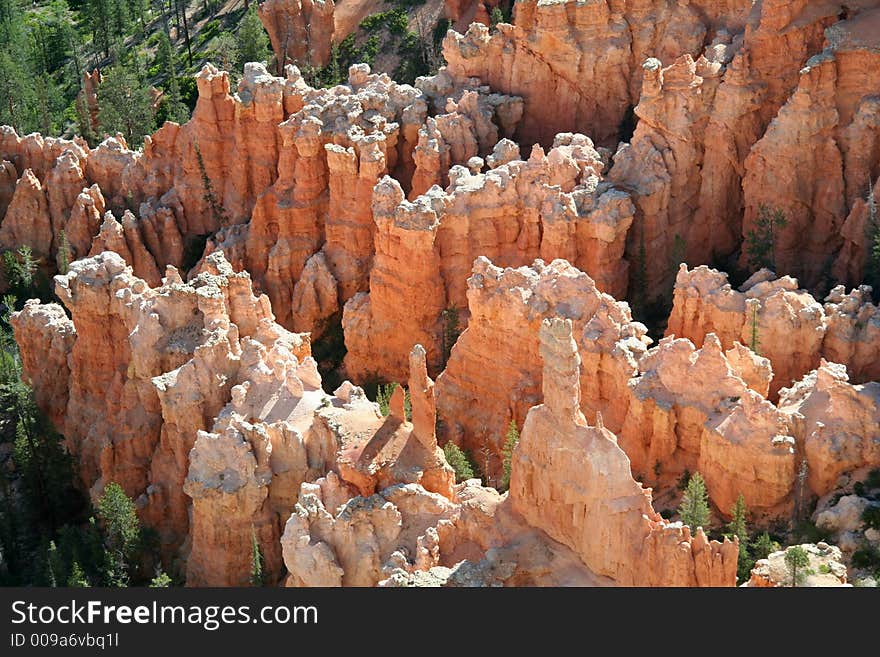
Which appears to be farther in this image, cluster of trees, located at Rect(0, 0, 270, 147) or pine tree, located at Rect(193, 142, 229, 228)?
cluster of trees, located at Rect(0, 0, 270, 147)

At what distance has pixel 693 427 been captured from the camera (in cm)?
3928

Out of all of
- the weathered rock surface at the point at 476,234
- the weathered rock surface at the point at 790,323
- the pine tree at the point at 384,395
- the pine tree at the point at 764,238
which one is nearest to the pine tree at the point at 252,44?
the weathered rock surface at the point at 476,234

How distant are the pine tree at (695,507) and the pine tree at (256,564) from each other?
11.2 meters

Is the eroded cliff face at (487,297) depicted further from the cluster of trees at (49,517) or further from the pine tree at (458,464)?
the pine tree at (458,464)

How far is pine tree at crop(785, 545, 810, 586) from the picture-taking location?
101 ft

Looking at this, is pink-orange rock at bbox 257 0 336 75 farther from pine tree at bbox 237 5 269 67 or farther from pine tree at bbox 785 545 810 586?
pine tree at bbox 785 545 810 586

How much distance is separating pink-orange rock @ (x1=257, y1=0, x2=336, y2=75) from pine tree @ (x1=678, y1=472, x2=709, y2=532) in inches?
1940

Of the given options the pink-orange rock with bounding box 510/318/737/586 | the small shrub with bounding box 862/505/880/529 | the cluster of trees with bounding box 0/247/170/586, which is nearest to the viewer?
the pink-orange rock with bounding box 510/318/737/586

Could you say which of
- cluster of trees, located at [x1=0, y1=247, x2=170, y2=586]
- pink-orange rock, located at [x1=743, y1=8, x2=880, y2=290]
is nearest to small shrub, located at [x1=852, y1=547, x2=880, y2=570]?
pink-orange rock, located at [x1=743, y1=8, x2=880, y2=290]

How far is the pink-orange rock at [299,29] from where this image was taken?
262 feet

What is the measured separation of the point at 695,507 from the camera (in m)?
35.5

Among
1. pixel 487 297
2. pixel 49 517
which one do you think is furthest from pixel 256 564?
pixel 49 517

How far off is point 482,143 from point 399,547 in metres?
27.2

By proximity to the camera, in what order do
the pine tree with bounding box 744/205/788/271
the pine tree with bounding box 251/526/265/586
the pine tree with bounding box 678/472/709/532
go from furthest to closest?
the pine tree with bounding box 744/205/788/271 → the pine tree with bounding box 251/526/265/586 → the pine tree with bounding box 678/472/709/532
